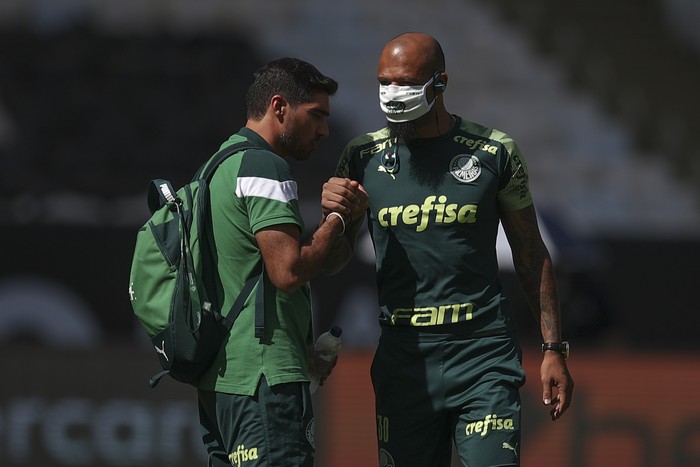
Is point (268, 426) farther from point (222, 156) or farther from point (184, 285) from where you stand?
point (222, 156)

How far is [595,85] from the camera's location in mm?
13711

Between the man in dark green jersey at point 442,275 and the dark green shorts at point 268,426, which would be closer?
the dark green shorts at point 268,426

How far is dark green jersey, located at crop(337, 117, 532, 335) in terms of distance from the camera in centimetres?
429

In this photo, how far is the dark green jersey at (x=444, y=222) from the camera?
14.1 ft

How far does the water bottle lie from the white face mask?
2.44ft

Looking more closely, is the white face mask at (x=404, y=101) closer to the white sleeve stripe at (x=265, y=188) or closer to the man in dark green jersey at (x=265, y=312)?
the man in dark green jersey at (x=265, y=312)

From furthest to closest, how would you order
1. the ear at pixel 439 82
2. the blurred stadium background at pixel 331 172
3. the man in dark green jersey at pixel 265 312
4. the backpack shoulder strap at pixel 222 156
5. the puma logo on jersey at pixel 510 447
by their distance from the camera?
the blurred stadium background at pixel 331 172 < the ear at pixel 439 82 < the puma logo on jersey at pixel 510 447 < the backpack shoulder strap at pixel 222 156 < the man in dark green jersey at pixel 265 312

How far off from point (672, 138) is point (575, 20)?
1.77 m

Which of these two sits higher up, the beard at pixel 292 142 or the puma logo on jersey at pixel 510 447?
the beard at pixel 292 142

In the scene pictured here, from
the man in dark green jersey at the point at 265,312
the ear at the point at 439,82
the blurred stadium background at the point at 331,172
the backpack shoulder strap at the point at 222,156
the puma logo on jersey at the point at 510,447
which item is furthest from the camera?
the blurred stadium background at the point at 331,172

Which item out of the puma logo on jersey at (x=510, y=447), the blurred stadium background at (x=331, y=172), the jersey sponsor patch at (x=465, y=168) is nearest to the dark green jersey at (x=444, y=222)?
the jersey sponsor patch at (x=465, y=168)

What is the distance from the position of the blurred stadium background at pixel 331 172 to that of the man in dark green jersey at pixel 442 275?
10.4 ft

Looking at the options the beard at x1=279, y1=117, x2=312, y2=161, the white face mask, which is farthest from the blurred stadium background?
the beard at x1=279, y1=117, x2=312, y2=161

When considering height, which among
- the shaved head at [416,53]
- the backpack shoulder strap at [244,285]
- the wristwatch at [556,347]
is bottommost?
the wristwatch at [556,347]
